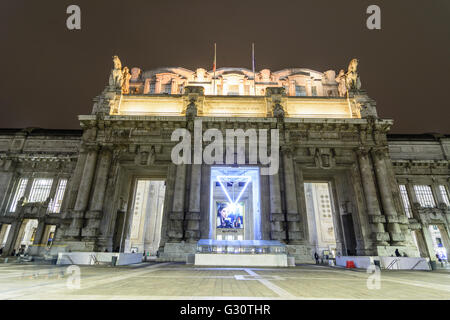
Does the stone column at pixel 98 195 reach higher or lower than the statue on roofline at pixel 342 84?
lower

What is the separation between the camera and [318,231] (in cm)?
4253

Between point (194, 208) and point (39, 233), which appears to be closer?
point (194, 208)

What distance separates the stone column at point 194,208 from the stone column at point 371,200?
58.9 feet

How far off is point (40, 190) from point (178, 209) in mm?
21858

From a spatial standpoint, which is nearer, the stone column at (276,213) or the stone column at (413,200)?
the stone column at (276,213)

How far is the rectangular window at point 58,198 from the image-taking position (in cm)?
3077

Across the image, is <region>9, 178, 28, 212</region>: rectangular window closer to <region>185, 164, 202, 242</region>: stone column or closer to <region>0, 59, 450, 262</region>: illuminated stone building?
<region>0, 59, 450, 262</region>: illuminated stone building

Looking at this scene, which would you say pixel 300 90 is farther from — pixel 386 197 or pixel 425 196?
pixel 425 196

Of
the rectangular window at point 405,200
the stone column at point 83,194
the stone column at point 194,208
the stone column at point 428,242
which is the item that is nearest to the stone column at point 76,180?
the stone column at point 83,194

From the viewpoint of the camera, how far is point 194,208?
24000 mm

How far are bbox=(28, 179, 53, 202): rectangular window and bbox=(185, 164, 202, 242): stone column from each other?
21428 mm

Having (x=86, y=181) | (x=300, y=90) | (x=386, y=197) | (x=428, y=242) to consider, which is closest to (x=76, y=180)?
(x=86, y=181)

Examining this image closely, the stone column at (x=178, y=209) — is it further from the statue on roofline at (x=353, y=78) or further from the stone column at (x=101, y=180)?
the statue on roofline at (x=353, y=78)
